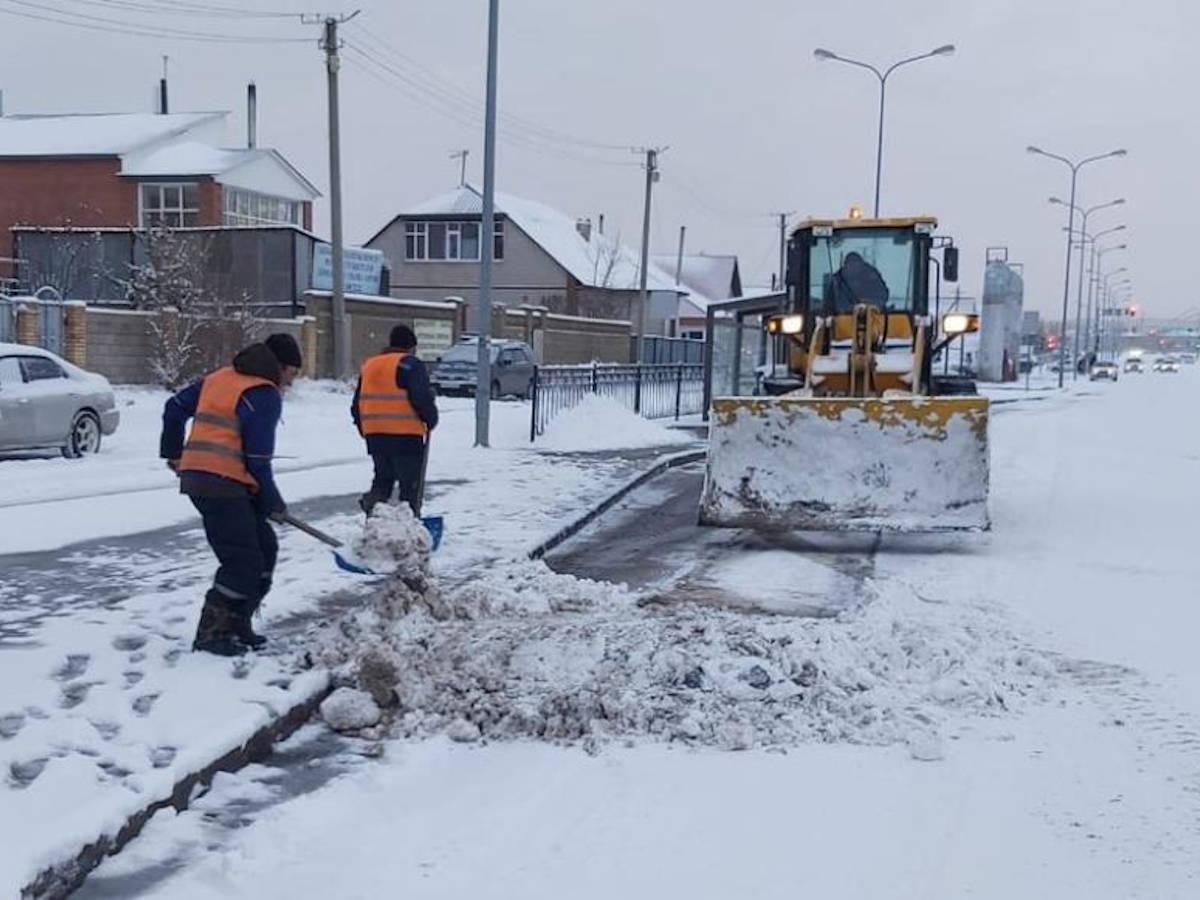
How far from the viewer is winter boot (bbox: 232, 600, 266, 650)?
21.8 ft

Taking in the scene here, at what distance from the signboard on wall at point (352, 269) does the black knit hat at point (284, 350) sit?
26.5m

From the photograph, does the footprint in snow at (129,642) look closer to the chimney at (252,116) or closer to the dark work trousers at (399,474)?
the dark work trousers at (399,474)

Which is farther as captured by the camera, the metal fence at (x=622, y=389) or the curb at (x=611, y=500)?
the metal fence at (x=622, y=389)

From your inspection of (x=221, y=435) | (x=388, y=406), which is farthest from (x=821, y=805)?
(x=388, y=406)

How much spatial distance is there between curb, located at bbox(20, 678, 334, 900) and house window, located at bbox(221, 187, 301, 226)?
40.8 meters

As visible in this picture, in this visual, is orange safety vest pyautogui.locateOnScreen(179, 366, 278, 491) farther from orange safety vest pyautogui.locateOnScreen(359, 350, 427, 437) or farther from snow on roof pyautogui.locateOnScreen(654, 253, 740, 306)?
snow on roof pyautogui.locateOnScreen(654, 253, 740, 306)

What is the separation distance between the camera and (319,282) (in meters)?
33.2

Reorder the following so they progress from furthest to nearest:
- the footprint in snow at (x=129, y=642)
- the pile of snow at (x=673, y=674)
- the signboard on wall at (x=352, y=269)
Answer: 1. the signboard on wall at (x=352, y=269)
2. the footprint in snow at (x=129, y=642)
3. the pile of snow at (x=673, y=674)

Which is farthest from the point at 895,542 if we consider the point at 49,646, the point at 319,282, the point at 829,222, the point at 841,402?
the point at 319,282

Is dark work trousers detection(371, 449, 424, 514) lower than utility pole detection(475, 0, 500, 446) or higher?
lower

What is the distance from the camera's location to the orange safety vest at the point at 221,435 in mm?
6461

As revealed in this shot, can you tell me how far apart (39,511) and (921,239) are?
9339 mm

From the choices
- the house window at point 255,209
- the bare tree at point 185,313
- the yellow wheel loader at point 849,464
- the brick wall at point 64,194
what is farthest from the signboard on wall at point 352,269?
the yellow wheel loader at point 849,464

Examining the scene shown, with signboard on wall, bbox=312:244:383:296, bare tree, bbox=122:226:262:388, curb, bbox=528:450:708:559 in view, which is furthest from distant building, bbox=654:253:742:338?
curb, bbox=528:450:708:559
